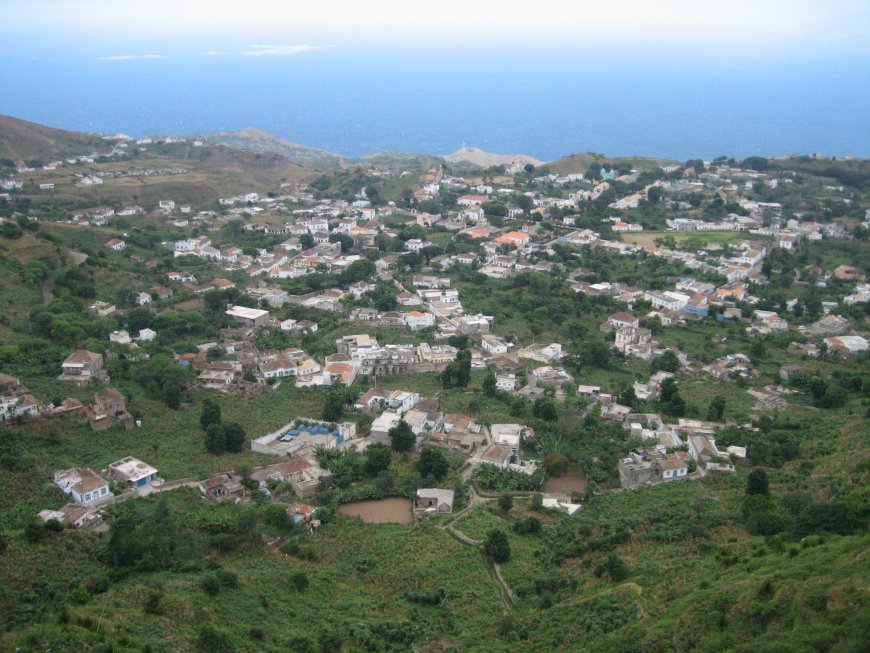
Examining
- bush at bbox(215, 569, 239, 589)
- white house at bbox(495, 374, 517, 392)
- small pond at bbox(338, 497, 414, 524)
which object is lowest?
white house at bbox(495, 374, 517, 392)

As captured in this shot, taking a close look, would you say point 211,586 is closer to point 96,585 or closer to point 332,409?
point 96,585

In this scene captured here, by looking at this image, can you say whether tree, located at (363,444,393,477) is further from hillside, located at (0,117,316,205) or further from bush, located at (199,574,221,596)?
hillside, located at (0,117,316,205)

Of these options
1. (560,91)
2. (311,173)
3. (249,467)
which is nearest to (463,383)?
(249,467)

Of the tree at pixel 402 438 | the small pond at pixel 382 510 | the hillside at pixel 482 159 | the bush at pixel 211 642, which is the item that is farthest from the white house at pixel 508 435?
the hillside at pixel 482 159

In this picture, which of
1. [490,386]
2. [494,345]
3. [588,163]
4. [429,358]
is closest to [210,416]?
[429,358]

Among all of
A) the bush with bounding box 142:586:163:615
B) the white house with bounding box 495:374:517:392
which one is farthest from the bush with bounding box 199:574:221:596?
the white house with bounding box 495:374:517:392

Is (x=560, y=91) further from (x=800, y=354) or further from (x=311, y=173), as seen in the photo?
(x=800, y=354)
